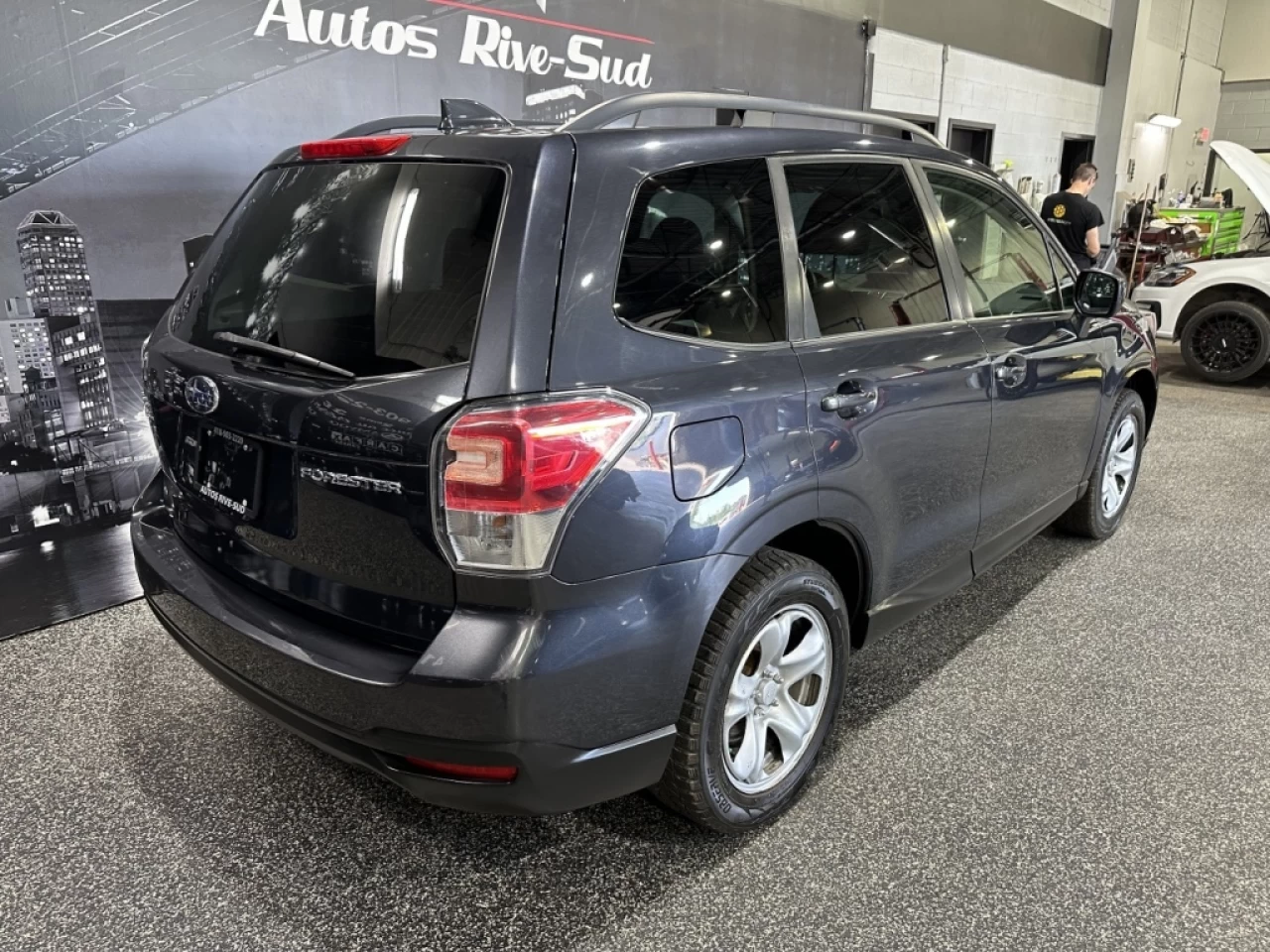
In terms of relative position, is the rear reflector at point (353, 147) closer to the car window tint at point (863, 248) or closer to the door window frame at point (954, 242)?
the car window tint at point (863, 248)

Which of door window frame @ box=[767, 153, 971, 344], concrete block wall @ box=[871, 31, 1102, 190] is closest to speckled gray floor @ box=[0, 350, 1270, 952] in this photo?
door window frame @ box=[767, 153, 971, 344]

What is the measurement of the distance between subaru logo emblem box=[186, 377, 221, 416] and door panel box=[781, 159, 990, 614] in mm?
1253

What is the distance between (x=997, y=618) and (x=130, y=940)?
2812 millimetres

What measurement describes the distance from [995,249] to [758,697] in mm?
1691

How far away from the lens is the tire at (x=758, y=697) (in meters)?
1.89

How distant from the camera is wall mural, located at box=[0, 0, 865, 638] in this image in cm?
319

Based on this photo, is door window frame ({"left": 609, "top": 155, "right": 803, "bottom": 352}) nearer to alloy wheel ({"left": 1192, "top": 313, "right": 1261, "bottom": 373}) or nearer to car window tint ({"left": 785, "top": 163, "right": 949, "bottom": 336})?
car window tint ({"left": 785, "top": 163, "right": 949, "bottom": 336})

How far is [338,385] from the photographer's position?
1679 millimetres

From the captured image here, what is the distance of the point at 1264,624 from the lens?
3.31m

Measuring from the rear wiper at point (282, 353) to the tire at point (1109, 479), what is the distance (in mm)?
3057

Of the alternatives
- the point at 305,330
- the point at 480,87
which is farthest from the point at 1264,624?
the point at 480,87

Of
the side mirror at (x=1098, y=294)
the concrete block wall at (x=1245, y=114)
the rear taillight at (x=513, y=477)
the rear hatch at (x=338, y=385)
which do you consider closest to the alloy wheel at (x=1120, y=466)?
the side mirror at (x=1098, y=294)

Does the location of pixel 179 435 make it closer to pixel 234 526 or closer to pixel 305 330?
pixel 234 526

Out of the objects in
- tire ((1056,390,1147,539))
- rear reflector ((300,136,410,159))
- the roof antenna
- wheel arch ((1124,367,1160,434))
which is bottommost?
tire ((1056,390,1147,539))
